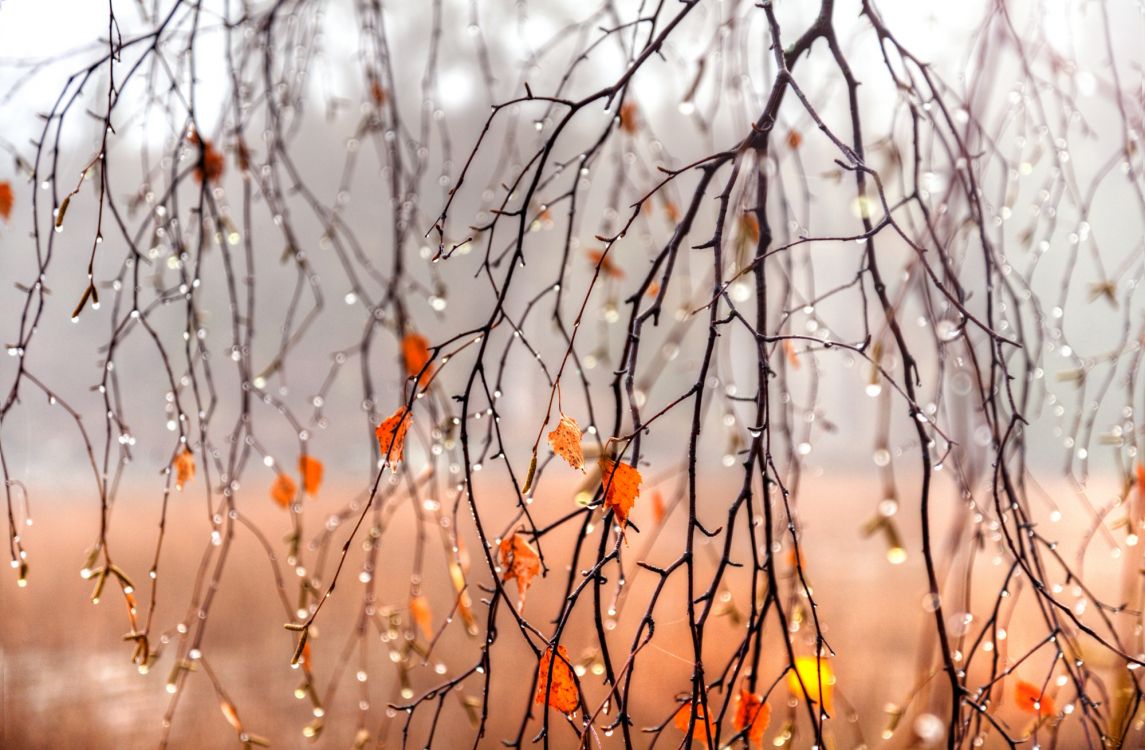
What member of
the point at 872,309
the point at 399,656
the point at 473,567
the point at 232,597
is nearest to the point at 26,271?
the point at 232,597

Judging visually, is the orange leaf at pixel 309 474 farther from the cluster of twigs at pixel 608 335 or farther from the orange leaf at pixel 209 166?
the orange leaf at pixel 209 166

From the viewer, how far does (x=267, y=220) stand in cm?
396

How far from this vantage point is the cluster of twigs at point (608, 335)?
0.54 m

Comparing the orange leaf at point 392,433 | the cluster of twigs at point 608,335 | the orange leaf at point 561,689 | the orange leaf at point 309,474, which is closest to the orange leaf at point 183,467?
the cluster of twigs at point 608,335

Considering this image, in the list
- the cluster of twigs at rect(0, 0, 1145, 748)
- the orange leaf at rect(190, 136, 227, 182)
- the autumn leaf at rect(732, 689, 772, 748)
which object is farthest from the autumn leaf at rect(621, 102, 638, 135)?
the autumn leaf at rect(732, 689, 772, 748)

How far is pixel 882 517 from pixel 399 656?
505 mm

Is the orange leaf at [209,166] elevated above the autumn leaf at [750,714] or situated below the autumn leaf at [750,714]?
above

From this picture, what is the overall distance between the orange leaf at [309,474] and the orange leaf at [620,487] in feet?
1.64

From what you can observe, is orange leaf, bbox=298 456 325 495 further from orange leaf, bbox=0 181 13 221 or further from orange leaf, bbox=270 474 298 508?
orange leaf, bbox=0 181 13 221

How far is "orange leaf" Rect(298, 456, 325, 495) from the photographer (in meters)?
0.91

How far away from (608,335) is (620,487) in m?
2.15

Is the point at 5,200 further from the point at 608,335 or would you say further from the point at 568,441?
the point at 608,335

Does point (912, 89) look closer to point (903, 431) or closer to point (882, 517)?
point (882, 517)

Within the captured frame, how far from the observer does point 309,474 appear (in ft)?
3.10
